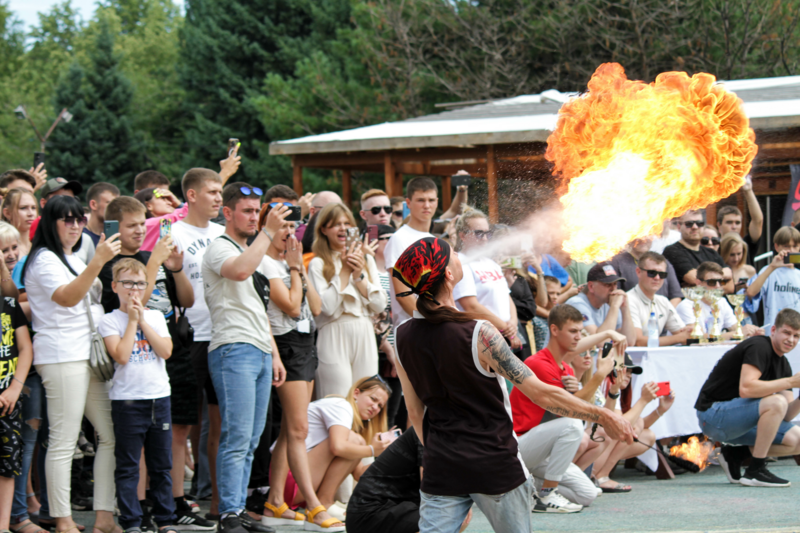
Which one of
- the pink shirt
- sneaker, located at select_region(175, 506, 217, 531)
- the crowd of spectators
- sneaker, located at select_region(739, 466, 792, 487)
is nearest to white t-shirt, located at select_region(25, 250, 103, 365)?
the crowd of spectators

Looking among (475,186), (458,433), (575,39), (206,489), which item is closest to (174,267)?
(206,489)

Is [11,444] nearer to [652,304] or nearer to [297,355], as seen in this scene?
[297,355]

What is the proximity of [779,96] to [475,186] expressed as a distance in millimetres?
5516

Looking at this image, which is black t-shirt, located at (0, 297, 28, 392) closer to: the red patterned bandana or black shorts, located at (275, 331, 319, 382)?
black shorts, located at (275, 331, 319, 382)

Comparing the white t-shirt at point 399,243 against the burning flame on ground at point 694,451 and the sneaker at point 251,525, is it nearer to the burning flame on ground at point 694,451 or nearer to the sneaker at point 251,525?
the sneaker at point 251,525

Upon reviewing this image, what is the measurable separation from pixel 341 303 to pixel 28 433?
2437 mm

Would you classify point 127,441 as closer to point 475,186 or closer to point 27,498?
point 27,498

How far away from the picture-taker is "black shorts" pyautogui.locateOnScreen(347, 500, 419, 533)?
481 centimetres

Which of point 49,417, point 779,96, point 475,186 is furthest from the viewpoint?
point 475,186

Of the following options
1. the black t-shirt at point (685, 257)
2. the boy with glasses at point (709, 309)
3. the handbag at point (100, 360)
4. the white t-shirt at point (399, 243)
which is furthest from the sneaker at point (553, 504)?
the black t-shirt at point (685, 257)

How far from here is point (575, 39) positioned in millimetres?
21938

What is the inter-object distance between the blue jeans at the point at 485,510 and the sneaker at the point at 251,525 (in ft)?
6.55

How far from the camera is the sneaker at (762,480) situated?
716cm

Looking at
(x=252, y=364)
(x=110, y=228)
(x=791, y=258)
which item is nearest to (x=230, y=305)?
(x=252, y=364)
